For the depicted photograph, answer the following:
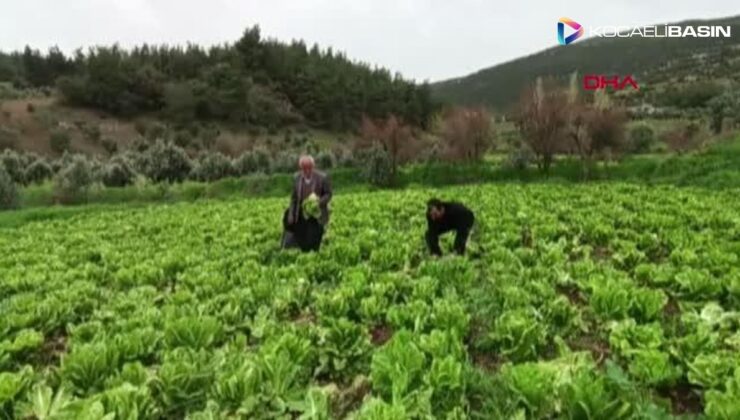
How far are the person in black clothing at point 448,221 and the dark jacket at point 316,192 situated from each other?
1663 millimetres

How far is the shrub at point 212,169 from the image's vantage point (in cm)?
2988

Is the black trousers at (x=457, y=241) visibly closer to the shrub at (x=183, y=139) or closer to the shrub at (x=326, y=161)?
the shrub at (x=326, y=161)

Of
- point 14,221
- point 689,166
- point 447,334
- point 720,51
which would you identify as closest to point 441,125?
point 689,166

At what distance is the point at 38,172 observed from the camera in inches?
1224

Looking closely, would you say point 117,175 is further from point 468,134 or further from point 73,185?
point 468,134

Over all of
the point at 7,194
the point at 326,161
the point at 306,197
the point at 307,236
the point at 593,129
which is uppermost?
the point at 593,129

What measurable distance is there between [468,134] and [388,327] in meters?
23.0

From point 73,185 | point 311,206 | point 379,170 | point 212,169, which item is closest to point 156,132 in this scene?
point 212,169

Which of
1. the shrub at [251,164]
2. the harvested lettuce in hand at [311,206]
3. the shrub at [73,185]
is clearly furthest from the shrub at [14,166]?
the harvested lettuce in hand at [311,206]

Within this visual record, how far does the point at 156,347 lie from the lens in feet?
17.9

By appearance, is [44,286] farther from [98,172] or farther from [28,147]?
[28,147]

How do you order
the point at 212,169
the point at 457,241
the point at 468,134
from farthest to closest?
the point at 212,169 < the point at 468,134 < the point at 457,241

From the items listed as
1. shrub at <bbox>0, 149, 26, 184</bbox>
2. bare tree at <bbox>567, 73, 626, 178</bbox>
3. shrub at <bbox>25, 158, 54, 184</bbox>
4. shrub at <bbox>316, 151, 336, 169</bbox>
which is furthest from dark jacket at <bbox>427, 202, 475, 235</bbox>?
shrub at <bbox>0, 149, 26, 184</bbox>

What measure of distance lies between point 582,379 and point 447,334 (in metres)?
1.25
